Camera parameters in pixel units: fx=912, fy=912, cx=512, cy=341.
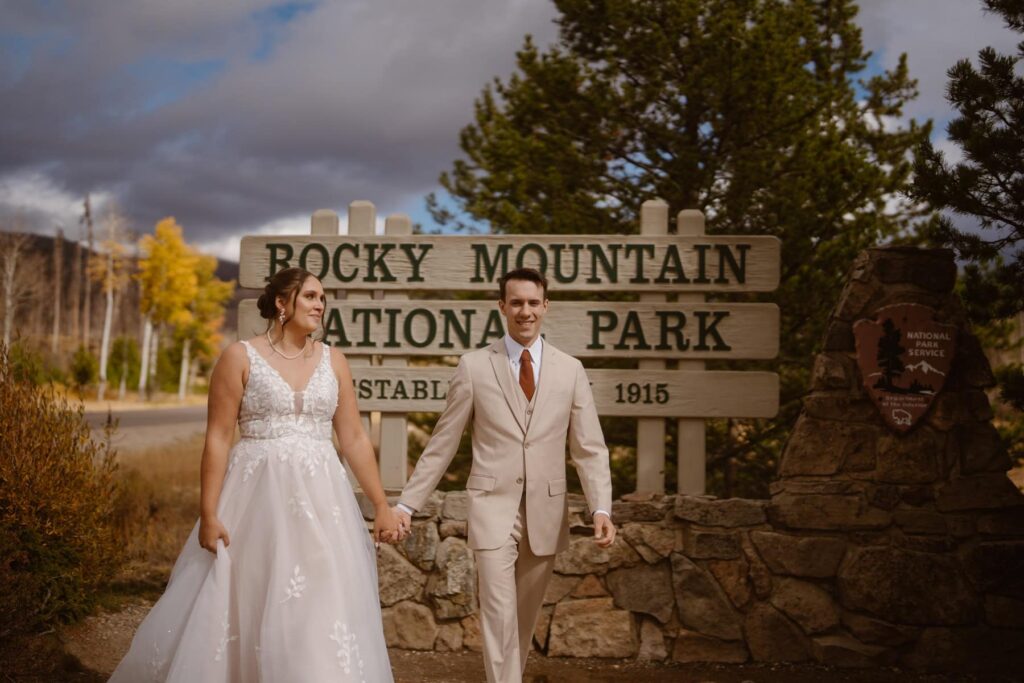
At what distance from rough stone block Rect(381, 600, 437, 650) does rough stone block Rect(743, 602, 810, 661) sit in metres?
2.09

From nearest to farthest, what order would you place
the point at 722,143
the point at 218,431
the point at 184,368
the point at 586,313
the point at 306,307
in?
the point at 218,431 < the point at 306,307 < the point at 586,313 < the point at 722,143 < the point at 184,368

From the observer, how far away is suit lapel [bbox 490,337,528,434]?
4.11 metres

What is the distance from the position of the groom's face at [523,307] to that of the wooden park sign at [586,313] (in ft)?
6.77

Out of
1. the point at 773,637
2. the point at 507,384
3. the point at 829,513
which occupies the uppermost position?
the point at 507,384

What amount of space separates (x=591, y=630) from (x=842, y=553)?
1678 mm

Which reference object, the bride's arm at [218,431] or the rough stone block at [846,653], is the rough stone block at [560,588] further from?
the bride's arm at [218,431]

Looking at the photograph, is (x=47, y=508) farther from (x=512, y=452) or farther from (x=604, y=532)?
(x=604, y=532)

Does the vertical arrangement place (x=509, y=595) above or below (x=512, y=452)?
below

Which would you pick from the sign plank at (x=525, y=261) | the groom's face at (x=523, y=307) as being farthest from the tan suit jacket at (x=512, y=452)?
the sign plank at (x=525, y=261)

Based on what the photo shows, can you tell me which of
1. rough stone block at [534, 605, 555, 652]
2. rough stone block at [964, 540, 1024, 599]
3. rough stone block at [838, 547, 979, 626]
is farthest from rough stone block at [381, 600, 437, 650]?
rough stone block at [964, 540, 1024, 599]

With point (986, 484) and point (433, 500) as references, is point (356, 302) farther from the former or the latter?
point (986, 484)

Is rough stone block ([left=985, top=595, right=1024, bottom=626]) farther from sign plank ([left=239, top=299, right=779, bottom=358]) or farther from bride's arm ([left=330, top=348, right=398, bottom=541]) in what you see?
bride's arm ([left=330, top=348, right=398, bottom=541])

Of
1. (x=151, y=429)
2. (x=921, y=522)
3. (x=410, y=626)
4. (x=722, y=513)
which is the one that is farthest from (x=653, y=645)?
(x=151, y=429)

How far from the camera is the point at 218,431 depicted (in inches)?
143
